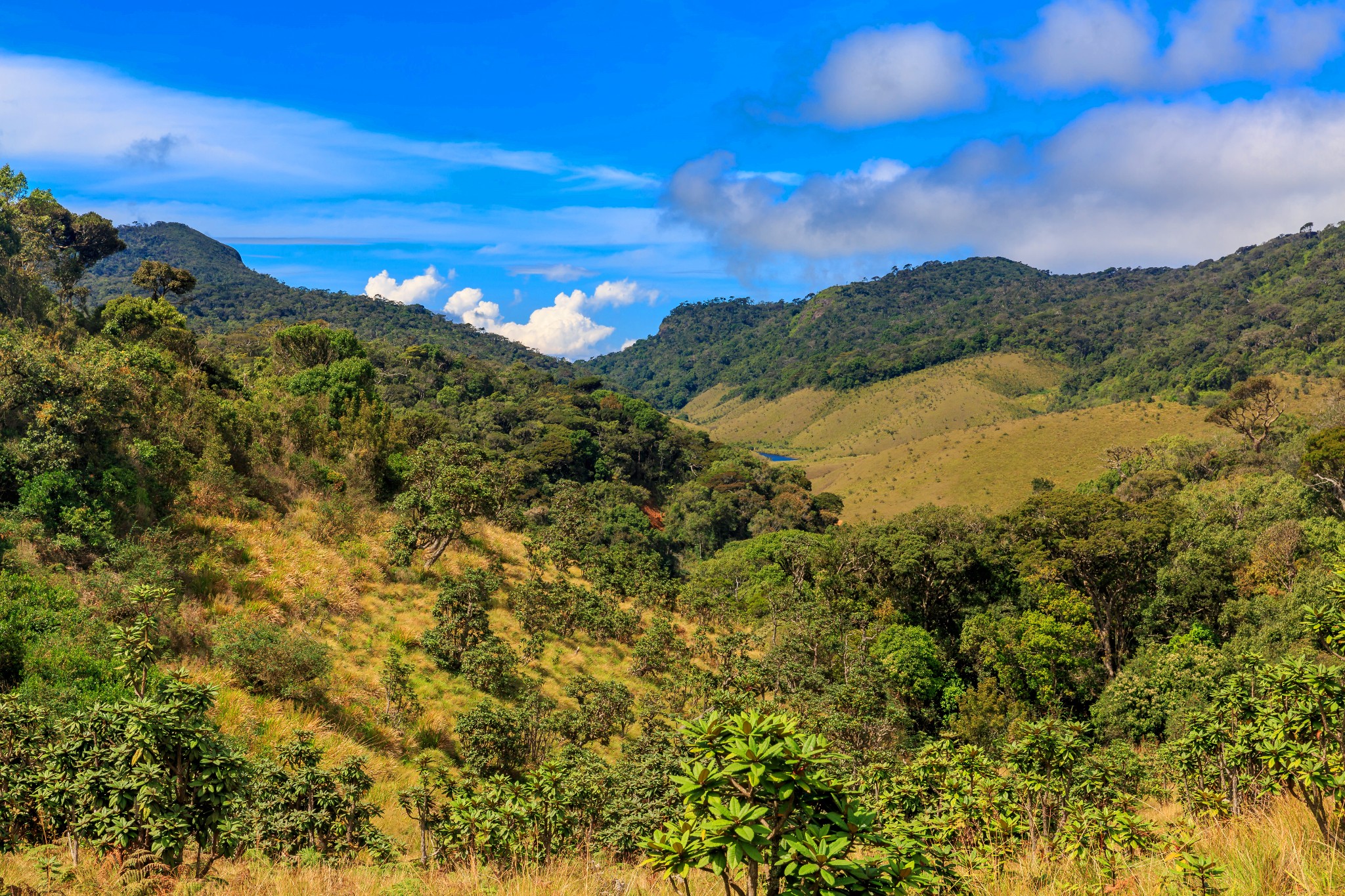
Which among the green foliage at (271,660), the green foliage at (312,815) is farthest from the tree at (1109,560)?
the green foliage at (312,815)

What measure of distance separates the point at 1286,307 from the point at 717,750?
16046 cm

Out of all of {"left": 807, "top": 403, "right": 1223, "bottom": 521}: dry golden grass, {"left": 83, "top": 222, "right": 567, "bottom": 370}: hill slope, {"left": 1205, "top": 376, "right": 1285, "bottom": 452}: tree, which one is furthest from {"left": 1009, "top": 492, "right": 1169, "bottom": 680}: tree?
{"left": 83, "top": 222, "right": 567, "bottom": 370}: hill slope

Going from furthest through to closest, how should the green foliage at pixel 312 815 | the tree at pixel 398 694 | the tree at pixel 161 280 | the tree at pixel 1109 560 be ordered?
the tree at pixel 161 280
the tree at pixel 1109 560
the tree at pixel 398 694
the green foliage at pixel 312 815

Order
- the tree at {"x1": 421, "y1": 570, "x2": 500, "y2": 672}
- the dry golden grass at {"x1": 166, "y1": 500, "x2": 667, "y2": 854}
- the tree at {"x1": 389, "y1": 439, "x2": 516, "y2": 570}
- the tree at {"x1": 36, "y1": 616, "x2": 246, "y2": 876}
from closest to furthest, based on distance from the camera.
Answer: the tree at {"x1": 36, "y1": 616, "x2": 246, "y2": 876}, the dry golden grass at {"x1": 166, "y1": 500, "x2": 667, "y2": 854}, the tree at {"x1": 421, "y1": 570, "x2": 500, "y2": 672}, the tree at {"x1": 389, "y1": 439, "x2": 516, "y2": 570}

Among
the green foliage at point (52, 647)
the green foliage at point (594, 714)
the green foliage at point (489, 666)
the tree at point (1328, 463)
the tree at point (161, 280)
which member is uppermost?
the tree at point (161, 280)

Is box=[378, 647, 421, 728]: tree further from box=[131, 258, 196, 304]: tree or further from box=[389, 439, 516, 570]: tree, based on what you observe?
box=[131, 258, 196, 304]: tree

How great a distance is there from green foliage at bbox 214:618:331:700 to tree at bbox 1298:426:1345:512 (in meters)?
41.4

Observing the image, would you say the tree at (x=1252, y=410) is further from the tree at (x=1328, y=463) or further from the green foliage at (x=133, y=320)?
the green foliage at (x=133, y=320)

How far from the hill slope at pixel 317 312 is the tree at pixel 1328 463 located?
111974 mm

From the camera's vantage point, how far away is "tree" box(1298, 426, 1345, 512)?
3023cm

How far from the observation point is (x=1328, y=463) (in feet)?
101

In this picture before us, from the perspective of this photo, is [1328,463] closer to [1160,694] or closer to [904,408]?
[1160,694]

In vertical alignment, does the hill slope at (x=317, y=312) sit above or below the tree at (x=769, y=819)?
above

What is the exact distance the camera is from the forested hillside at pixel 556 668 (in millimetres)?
5223
